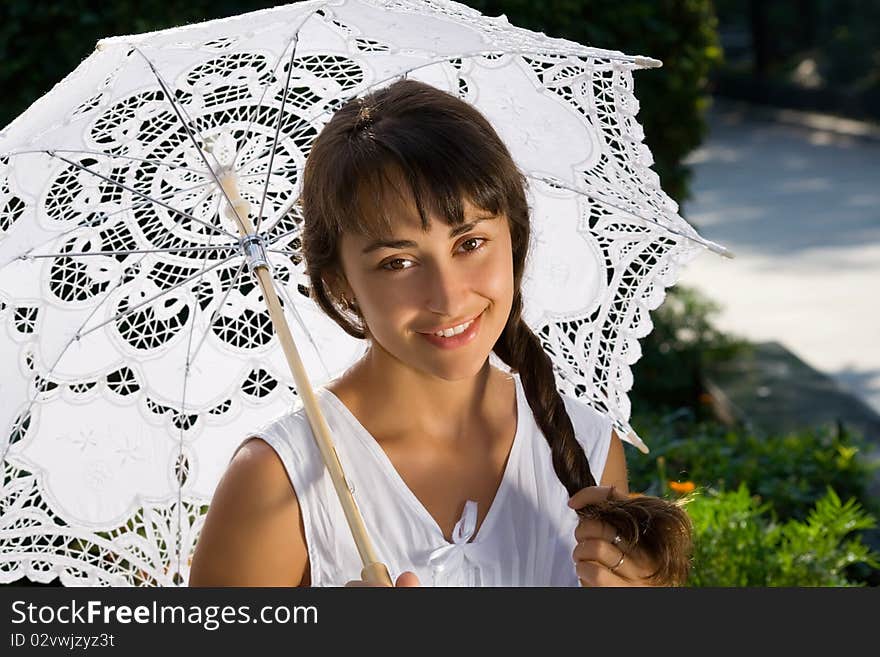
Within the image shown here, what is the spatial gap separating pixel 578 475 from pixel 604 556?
26 cm

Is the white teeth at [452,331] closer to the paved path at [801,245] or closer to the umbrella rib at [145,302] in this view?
the umbrella rib at [145,302]

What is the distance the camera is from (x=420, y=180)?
213cm

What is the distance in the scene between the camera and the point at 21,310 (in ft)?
8.61

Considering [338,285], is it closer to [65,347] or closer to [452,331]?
[452,331]

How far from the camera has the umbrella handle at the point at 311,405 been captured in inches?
82.4

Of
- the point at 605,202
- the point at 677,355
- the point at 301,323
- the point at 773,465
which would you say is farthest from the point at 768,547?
the point at 677,355

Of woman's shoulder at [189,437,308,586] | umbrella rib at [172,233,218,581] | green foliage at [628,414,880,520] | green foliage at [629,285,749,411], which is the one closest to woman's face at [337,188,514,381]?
woman's shoulder at [189,437,308,586]

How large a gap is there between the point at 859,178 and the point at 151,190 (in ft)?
42.3

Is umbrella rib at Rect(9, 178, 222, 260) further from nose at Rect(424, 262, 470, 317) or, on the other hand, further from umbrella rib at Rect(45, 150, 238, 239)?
nose at Rect(424, 262, 470, 317)

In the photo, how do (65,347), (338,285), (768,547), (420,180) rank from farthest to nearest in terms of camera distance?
(768,547) < (65,347) < (338,285) < (420,180)

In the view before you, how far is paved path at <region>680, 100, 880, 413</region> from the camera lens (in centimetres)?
847

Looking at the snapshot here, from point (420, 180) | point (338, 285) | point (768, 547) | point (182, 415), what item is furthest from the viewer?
point (768, 547)

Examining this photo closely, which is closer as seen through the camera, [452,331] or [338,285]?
[452,331]
